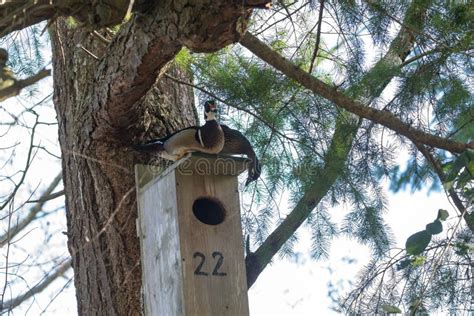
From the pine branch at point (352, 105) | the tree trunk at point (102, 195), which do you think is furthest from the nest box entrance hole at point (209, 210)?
the pine branch at point (352, 105)

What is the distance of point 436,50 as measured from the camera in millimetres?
3152

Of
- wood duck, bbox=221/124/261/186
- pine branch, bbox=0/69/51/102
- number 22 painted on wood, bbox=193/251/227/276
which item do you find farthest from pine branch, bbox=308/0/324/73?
pine branch, bbox=0/69/51/102

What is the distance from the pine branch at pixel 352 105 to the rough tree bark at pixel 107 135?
41 centimetres

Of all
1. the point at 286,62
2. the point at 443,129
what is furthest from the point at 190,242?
the point at 443,129

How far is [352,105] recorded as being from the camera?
9.83 feet

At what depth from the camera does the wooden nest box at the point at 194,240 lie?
2707 mm

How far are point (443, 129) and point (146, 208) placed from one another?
1.15 metres

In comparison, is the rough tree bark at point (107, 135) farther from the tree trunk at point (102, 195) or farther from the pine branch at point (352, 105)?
the pine branch at point (352, 105)

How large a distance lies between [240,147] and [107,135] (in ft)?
1.64

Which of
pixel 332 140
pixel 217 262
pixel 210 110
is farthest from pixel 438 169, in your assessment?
pixel 217 262

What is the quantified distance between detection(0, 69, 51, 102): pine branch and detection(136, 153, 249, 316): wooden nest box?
0.74m

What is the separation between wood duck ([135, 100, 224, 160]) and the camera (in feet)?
10.1

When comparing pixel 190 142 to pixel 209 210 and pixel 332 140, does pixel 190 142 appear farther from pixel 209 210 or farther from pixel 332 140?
pixel 332 140

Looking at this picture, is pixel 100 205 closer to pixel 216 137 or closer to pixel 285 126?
pixel 216 137
